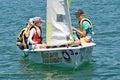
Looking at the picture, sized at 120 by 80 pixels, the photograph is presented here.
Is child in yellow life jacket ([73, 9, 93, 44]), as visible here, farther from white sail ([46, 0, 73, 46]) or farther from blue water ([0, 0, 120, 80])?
white sail ([46, 0, 73, 46])

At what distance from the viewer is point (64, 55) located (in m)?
A: 18.0

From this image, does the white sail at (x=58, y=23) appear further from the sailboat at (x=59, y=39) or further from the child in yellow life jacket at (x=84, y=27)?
the child in yellow life jacket at (x=84, y=27)

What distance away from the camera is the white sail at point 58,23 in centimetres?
1834

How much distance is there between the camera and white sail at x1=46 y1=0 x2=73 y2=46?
60.2ft

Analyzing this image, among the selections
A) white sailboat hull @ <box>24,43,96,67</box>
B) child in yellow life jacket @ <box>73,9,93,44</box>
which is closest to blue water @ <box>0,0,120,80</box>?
white sailboat hull @ <box>24,43,96,67</box>

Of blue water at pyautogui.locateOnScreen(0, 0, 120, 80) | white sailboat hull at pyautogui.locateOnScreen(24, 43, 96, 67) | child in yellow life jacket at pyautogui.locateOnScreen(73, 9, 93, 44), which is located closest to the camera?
white sailboat hull at pyautogui.locateOnScreen(24, 43, 96, 67)

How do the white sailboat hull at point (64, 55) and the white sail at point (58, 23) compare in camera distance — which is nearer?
the white sailboat hull at point (64, 55)

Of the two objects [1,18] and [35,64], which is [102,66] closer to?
[35,64]

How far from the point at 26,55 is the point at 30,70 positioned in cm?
143

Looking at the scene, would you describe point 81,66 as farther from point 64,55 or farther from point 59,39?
point 59,39

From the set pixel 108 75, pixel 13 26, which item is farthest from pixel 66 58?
pixel 13 26

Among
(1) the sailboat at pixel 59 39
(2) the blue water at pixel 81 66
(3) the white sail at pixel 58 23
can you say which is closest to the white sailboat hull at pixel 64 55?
(1) the sailboat at pixel 59 39

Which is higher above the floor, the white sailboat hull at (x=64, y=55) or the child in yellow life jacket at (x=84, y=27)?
the child in yellow life jacket at (x=84, y=27)

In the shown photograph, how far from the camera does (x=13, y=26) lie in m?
29.6
